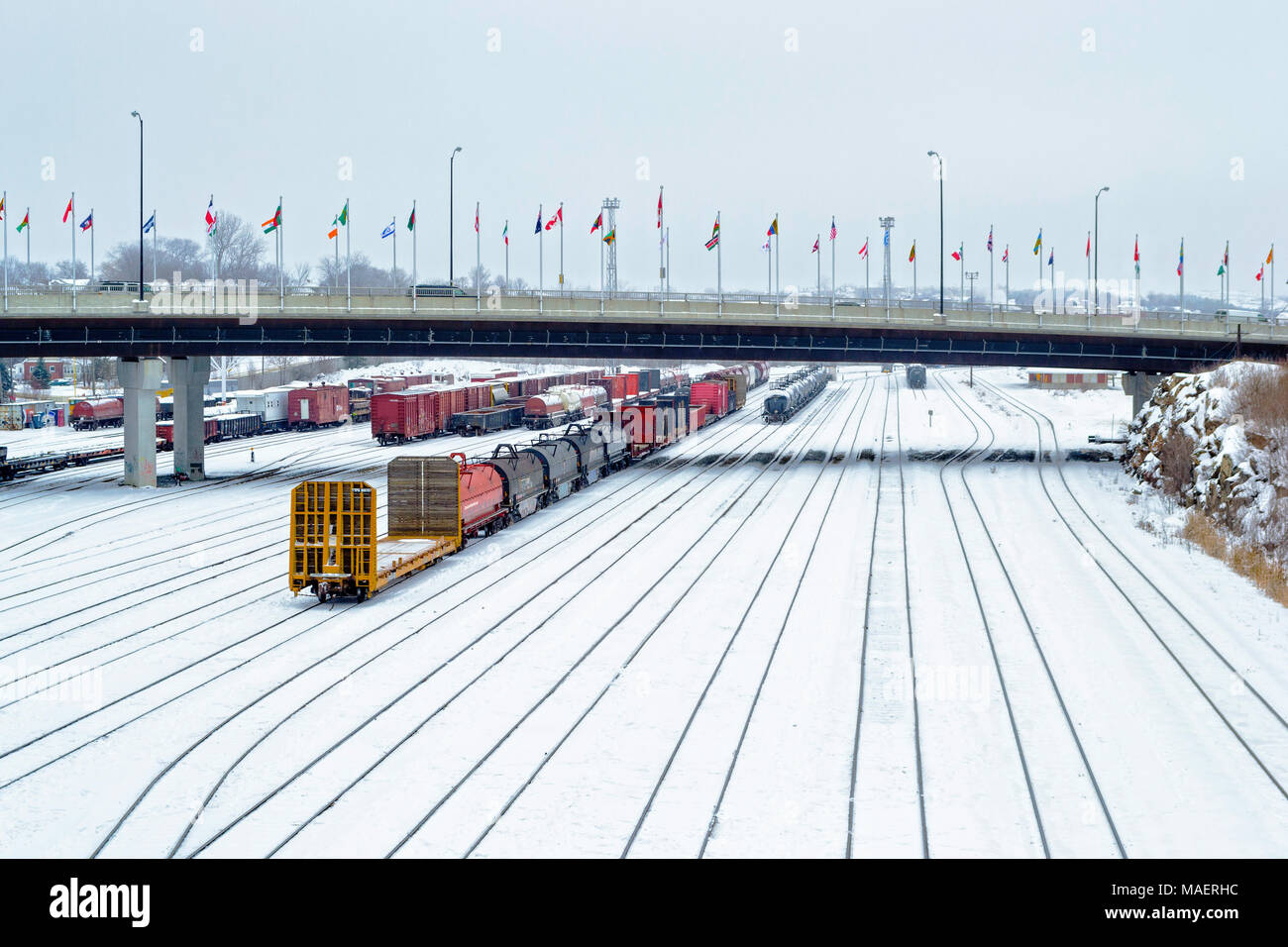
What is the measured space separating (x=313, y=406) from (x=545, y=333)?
31288 mm

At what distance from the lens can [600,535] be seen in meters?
36.7

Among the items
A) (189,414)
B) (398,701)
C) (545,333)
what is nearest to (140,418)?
(189,414)

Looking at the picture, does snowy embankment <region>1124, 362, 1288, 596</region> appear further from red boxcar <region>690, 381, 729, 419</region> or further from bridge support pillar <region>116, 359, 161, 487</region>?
red boxcar <region>690, 381, 729, 419</region>

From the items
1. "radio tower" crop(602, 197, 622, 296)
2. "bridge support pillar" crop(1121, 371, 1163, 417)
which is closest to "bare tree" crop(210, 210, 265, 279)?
"radio tower" crop(602, 197, 622, 296)

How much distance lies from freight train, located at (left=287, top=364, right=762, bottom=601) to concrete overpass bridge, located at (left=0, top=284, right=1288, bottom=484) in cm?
1079

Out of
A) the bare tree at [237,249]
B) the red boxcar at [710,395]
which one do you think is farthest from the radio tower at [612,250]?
the bare tree at [237,249]

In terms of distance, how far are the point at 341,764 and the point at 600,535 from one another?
67.3ft

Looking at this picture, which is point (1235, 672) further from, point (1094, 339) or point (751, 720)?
point (1094, 339)

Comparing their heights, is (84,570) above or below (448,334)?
below

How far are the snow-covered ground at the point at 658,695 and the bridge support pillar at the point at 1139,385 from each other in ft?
91.2

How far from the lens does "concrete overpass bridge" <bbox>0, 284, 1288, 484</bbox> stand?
51969 millimetres

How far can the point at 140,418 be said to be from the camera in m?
51.9

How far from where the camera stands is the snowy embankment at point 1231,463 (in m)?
32.2
